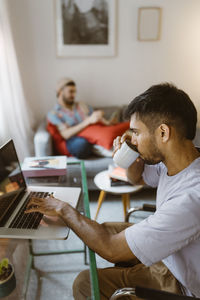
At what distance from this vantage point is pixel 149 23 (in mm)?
2770

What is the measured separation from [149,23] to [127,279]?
2.71 meters

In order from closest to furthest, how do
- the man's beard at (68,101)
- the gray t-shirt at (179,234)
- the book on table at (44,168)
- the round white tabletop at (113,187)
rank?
the gray t-shirt at (179,234) < the book on table at (44,168) < the round white tabletop at (113,187) < the man's beard at (68,101)

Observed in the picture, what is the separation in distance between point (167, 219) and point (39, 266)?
1053mm

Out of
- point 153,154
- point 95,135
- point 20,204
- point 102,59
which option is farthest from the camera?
point 102,59

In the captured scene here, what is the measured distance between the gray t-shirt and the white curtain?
157cm

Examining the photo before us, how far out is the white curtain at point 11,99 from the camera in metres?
2.11

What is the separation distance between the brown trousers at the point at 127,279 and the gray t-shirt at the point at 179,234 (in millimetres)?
115

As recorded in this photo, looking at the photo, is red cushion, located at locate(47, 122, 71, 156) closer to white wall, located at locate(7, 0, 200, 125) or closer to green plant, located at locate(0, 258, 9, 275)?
white wall, located at locate(7, 0, 200, 125)

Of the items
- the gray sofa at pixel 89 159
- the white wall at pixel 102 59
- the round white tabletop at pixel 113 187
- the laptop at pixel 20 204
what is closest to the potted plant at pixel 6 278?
the laptop at pixel 20 204

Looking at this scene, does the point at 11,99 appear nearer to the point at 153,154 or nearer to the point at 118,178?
the point at 118,178

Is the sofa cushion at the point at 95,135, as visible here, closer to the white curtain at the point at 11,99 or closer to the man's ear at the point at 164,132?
the white curtain at the point at 11,99

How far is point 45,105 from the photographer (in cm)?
290

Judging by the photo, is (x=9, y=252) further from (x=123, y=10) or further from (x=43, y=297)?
(x=123, y=10)

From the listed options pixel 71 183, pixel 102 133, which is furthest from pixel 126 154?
pixel 102 133
